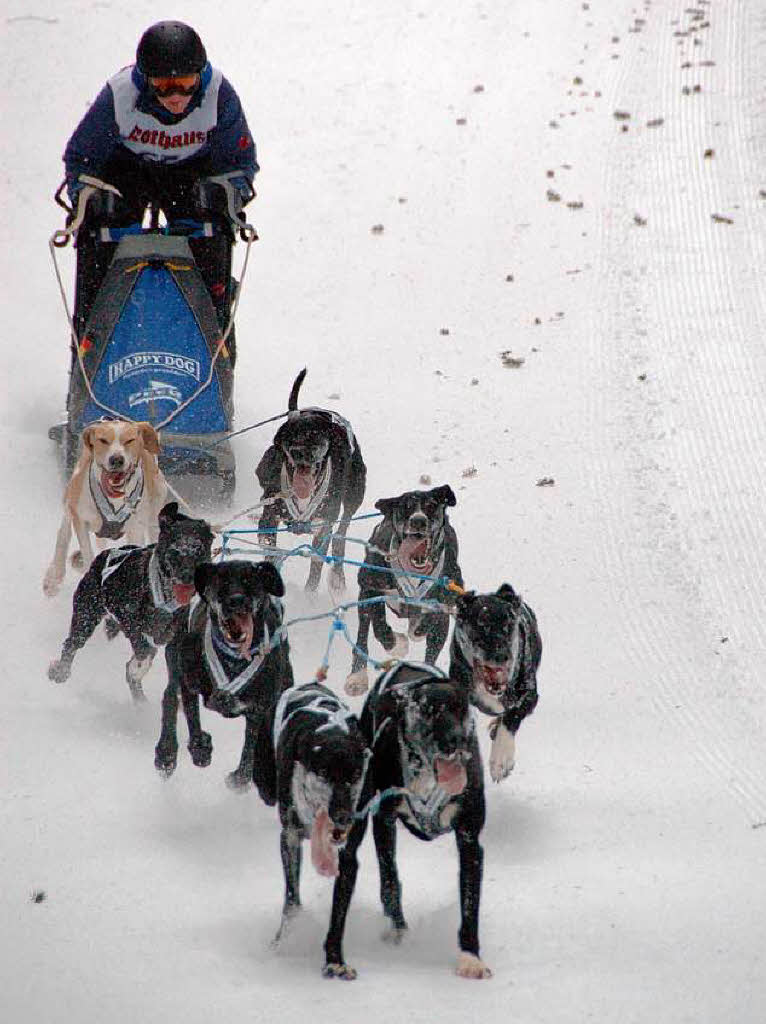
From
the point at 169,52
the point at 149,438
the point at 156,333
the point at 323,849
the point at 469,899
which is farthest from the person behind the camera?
the point at 156,333

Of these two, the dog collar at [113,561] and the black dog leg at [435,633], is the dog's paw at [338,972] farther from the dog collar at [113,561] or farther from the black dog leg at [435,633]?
the dog collar at [113,561]

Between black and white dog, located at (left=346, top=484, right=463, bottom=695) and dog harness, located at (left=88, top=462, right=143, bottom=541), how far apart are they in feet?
3.33

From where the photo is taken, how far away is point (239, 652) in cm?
450

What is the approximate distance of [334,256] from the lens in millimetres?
9773

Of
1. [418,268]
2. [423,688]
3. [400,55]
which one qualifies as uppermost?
[400,55]

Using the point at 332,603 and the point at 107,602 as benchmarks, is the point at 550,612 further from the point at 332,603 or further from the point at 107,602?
the point at 107,602

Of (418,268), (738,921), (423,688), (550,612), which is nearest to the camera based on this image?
(423,688)

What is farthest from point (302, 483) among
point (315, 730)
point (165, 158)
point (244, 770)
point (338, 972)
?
point (338, 972)

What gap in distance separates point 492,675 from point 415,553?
108cm

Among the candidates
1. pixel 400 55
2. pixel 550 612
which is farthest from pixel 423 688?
pixel 400 55

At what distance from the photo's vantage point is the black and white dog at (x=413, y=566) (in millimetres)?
5277

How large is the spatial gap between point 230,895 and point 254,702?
2.02ft

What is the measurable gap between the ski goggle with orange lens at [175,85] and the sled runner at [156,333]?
17.1 inches

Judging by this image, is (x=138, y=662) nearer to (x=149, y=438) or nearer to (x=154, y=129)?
(x=149, y=438)
